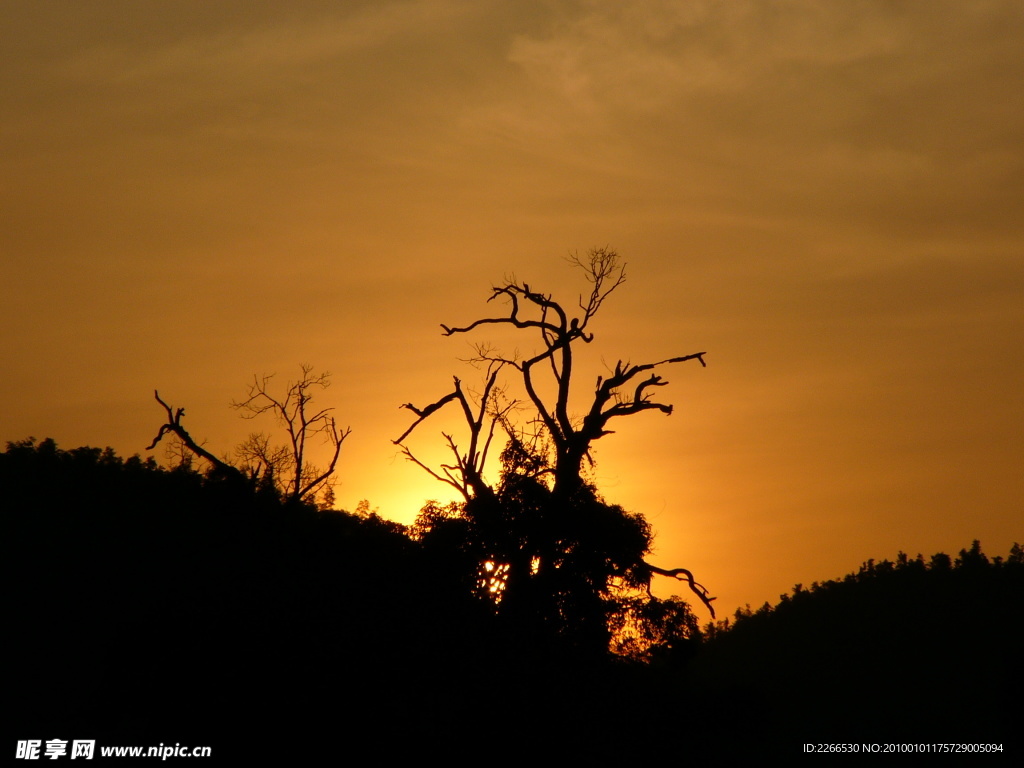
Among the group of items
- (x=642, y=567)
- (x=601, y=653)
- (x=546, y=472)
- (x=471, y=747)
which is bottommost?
(x=471, y=747)

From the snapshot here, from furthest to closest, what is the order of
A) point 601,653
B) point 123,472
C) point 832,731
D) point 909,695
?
1. point 909,695
2. point 832,731
3. point 123,472
4. point 601,653

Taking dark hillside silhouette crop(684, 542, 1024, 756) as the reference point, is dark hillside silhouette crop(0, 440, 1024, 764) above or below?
below

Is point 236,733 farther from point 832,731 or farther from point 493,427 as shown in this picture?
point 832,731

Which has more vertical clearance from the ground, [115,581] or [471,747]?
[115,581]

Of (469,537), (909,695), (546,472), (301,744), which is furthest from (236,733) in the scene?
(909,695)

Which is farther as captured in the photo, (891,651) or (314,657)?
(891,651)

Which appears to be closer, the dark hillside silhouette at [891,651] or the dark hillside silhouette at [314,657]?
the dark hillside silhouette at [314,657]

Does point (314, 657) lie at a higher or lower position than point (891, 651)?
lower

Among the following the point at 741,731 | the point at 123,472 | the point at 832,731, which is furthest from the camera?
the point at 832,731

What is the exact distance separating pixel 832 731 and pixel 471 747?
67.6 m

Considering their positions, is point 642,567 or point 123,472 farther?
point 123,472

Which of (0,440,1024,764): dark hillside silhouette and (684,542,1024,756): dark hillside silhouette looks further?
(684,542,1024,756): dark hillside silhouette

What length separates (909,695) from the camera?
9231 cm

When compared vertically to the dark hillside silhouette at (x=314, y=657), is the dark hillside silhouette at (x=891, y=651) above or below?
above
